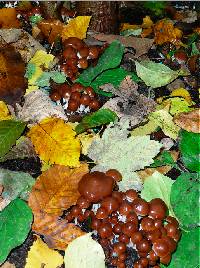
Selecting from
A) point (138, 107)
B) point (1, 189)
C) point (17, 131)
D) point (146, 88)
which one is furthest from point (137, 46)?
point (1, 189)

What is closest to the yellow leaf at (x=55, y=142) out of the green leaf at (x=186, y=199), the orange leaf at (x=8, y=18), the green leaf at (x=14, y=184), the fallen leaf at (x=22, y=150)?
the fallen leaf at (x=22, y=150)

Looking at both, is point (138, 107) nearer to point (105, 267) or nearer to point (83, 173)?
point (83, 173)

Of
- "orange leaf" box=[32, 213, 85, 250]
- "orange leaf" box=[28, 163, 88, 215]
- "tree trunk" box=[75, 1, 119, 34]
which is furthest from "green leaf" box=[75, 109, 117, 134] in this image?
"tree trunk" box=[75, 1, 119, 34]

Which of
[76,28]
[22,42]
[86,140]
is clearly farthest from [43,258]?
[76,28]

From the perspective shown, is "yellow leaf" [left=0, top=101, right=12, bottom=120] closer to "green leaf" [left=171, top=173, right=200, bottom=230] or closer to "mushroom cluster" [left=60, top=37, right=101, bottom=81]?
"mushroom cluster" [left=60, top=37, right=101, bottom=81]

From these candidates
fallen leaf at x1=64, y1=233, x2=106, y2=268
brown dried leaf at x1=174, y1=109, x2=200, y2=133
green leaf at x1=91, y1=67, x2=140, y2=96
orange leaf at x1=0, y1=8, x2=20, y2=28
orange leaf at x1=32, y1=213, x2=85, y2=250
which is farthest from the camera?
orange leaf at x1=0, y1=8, x2=20, y2=28

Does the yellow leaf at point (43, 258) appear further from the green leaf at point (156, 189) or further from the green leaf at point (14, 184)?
the green leaf at point (156, 189)
